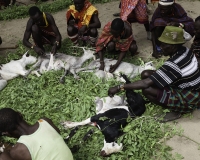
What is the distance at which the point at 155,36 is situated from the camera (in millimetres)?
4480

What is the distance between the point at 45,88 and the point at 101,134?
1.24 metres

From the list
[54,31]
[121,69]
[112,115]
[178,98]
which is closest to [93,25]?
[54,31]

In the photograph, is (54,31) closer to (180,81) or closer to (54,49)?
(54,49)

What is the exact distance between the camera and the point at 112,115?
119 inches

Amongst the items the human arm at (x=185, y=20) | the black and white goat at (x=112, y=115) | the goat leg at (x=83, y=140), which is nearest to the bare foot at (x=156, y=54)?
the human arm at (x=185, y=20)

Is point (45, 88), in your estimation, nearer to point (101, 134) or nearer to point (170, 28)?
point (101, 134)

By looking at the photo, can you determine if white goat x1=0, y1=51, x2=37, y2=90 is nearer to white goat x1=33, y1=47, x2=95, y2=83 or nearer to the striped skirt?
white goat x1=33, y1=47, x2=95, y2=83

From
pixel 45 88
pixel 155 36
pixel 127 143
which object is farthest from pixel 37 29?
pixel 127 143

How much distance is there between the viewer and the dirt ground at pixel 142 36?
285cm

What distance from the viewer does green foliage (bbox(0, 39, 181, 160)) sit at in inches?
110

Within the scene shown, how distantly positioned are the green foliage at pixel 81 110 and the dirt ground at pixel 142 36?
5.3 inches

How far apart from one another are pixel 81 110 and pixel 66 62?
108 centimetres

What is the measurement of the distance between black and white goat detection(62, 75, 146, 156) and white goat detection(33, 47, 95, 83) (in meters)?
0.80

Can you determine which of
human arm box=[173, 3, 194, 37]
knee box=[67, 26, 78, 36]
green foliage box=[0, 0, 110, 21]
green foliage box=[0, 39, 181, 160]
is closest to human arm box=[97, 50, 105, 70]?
green foliage box=[0, 39, 181, 160]
